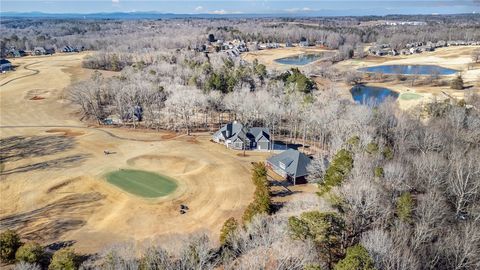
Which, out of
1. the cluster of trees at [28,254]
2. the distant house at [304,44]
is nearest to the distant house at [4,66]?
the cluster of trees at [28,254]

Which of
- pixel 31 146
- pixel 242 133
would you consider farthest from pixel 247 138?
pixel 31 146

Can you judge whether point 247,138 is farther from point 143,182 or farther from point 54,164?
point 54,164

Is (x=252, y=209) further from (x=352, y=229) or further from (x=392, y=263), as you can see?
(x=392, y=263)

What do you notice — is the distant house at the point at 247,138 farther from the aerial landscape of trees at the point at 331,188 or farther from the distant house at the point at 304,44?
the distant house at the point at 304,44

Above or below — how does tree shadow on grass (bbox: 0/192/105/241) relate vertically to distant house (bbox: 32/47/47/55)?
below

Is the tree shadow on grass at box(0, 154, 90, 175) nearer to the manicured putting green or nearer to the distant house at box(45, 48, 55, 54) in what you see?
the manicured putting green

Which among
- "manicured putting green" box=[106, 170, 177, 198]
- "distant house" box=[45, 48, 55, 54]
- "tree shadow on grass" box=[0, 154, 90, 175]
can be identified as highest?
"distant house" box=[45, 48, 55, 54]

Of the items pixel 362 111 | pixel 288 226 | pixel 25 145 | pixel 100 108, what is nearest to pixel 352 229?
pixel 288 226

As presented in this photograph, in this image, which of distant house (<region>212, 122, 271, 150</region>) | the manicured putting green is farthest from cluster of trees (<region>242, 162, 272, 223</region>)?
distant house (<region>212, 122, 271, 150</region>)
